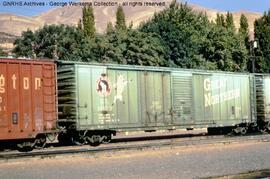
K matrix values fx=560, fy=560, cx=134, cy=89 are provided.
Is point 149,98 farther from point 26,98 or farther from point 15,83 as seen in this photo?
point 15,83

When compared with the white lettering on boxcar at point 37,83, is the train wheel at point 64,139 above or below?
below

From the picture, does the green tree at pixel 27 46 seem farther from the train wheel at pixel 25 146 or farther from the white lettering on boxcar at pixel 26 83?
the white lettering on boxcar at pixel 26 83

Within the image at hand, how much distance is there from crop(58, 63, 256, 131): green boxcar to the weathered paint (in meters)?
0.97

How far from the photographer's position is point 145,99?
26.3 m

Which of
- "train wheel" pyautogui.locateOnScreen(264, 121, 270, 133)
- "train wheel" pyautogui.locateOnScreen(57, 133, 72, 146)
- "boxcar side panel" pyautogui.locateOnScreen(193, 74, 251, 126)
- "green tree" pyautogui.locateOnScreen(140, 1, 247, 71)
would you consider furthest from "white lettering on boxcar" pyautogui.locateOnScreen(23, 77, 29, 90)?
"green tree" pyautogui.locateOnScreen(140, 1, 247, 71)

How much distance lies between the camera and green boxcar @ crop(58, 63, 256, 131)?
76.1 feet

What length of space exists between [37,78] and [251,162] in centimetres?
936

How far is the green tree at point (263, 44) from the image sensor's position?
232ft

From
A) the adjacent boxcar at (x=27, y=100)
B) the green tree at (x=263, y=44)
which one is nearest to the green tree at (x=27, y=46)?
the green tree at (x=263, y=44)

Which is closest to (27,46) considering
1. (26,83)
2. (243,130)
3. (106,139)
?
(243,130)

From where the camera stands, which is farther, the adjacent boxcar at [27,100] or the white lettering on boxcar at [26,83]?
the white lettering on boxcar at [26,83]

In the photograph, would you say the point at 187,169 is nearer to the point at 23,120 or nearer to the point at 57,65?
the point at 23,120

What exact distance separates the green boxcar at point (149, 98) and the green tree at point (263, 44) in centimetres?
3896

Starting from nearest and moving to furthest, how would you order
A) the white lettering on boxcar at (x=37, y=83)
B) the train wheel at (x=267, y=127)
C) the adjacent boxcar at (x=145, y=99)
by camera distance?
1. the white lettering on boxcar at (x=37, y=83)
2. the adjacent boxcar at (x=145, y=99)
3. the train wheel at (x=267, y=127)
